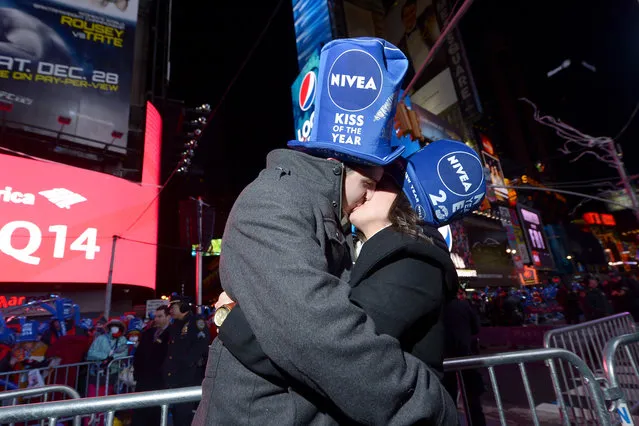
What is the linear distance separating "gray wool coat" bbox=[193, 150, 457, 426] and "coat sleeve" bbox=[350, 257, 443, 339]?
0.08 m

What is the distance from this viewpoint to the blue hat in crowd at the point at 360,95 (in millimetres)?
1655

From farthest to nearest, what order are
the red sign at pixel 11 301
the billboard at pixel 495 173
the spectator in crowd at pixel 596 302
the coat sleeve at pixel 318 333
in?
1. the billboard at pixel 495 173
2. the red sign at pixel 11 301
3. the spectator in crowd at pixel 596 302
4. the coat sleeve at pixel 318 333

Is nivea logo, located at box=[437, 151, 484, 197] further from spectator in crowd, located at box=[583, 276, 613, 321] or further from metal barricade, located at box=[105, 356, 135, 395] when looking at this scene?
spectator in crowd, located at box=[583, 276, 613, 321]

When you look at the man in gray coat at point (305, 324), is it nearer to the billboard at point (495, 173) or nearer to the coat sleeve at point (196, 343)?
the coat sleeve at point (196, 343)

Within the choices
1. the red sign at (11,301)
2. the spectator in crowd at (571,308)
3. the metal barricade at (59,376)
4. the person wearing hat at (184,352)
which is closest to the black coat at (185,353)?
the person wearing hat at (184,352)

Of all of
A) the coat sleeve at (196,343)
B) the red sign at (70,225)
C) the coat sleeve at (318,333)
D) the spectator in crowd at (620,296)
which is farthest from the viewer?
the red sign at (70,225)

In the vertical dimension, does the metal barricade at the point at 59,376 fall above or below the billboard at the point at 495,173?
below

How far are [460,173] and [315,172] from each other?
3.61 ft

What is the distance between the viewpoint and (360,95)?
180 centimetres

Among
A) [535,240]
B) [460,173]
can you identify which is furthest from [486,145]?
[460,173]

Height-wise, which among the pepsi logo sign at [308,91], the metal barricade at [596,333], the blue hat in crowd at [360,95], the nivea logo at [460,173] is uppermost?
the pepsi logo sign at [308,91]

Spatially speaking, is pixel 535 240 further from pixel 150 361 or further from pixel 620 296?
pixel 150 361

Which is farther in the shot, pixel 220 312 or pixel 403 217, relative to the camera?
pixel 403 217

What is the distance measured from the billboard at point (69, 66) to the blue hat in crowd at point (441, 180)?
20381 millimetres
